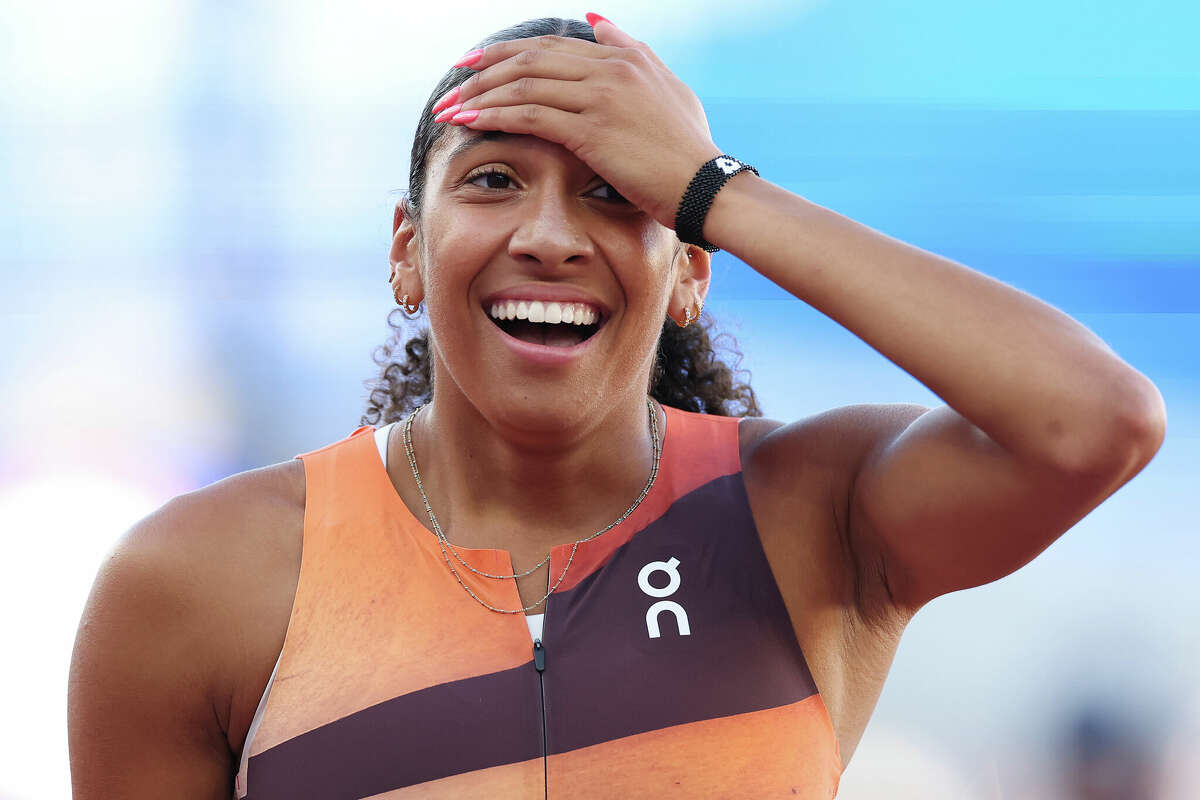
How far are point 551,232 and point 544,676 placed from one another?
0.59 m

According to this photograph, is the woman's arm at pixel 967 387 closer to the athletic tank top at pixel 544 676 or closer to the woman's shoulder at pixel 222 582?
the athletic tank top at pixel 544 676

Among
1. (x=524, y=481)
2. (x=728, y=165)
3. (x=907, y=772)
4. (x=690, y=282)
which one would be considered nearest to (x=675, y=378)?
(x=690, y=282)

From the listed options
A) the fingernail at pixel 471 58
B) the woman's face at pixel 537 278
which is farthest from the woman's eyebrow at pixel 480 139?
the fingernail at pixel 471 58

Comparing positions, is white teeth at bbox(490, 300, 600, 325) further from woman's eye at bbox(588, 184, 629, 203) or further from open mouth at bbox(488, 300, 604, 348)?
woman's eye at bbox(588, 184, 629, 203)

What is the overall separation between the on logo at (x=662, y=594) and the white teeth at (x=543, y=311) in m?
0.37

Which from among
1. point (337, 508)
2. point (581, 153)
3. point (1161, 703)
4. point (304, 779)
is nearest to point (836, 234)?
point (581, 153)

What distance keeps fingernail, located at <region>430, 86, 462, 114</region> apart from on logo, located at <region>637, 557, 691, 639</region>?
0.72 metres

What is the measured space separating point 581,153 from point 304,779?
89cm

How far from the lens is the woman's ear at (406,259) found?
67.7 inches

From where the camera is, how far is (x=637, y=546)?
1579 millimetres

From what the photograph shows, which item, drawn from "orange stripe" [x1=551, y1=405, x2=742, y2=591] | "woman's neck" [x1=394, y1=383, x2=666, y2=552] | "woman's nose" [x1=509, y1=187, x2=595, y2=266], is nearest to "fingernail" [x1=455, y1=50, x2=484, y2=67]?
"woman's nose" [x1=509, y1=187, x2=595, y2=266]

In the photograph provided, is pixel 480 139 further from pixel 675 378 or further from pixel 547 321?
pixel 675 378

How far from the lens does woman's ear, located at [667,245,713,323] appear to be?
1.74m

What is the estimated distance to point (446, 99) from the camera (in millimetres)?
1557
